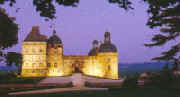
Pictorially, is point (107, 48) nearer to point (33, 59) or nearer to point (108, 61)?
point (108, 61)

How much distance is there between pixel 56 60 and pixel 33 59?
5.19 meters

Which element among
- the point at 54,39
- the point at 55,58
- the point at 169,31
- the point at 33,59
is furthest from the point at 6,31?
the point at 54,39

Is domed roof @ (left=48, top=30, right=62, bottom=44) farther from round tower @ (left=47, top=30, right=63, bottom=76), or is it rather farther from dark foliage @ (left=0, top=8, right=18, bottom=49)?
dark foliage @ (left=0, top=8, right=18, bottom=49)

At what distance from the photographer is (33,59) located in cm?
4709

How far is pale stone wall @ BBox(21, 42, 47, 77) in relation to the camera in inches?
1832

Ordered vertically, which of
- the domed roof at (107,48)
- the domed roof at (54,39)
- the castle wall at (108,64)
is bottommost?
the castle wall at (108,64)

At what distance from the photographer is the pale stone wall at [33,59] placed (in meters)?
46.5

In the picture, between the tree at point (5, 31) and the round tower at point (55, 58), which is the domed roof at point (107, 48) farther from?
the tree at point (5, 31)

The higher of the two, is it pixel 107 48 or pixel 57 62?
pixel 107 48

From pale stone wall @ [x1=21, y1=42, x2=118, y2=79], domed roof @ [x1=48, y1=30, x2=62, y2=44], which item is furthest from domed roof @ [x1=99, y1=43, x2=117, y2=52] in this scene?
domed roof @ [x1=48, y1=30, x2=62, y2=44]

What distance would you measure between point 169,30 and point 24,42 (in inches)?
1461

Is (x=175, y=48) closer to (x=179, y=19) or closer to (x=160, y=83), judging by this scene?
(x=179, y=19)

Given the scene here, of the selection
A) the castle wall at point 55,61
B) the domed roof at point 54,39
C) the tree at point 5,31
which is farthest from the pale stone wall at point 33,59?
the tree at point 5,31

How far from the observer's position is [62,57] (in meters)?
49.5
